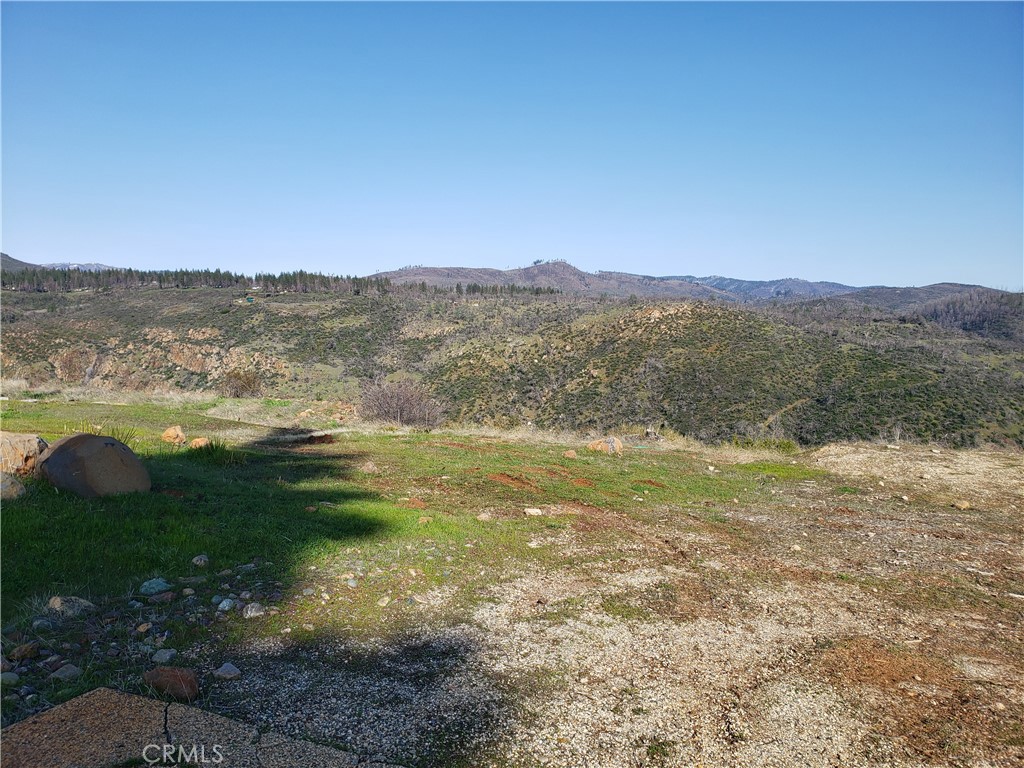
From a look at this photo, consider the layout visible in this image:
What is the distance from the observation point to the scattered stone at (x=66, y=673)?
3699 millimetres

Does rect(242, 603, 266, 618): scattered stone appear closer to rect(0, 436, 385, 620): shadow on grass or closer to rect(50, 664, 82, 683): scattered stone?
rect(0, 436, 385, 620): shadow on grass

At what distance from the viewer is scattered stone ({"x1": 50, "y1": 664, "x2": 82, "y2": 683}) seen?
370 cm

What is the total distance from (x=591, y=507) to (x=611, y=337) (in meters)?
43.4

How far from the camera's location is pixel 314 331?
202ft

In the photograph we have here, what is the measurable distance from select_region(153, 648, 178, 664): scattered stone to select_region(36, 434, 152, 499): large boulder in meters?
→ 3.59

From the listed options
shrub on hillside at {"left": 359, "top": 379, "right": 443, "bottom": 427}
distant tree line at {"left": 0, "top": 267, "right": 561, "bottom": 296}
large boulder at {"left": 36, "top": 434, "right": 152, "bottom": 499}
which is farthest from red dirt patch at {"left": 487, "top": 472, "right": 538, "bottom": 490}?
distant tree line at {"left": 0, "top": 267, "right": 561, "bottom": 296}

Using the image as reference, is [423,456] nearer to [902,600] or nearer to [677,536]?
[677,536]

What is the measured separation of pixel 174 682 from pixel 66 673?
2.56 feet

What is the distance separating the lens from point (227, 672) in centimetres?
394

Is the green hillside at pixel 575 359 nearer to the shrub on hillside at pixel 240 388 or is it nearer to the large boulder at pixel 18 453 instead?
the shrub on hillside at pixel 240 388

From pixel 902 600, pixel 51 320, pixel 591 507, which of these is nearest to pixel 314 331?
pixel 51 320

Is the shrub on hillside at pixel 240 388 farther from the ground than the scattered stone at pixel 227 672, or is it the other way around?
the scattered stone at pixel 227 672

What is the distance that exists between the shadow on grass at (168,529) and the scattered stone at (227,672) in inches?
64.4

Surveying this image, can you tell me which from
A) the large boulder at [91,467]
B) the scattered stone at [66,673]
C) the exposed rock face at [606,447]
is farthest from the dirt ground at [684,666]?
the exposed rock face at [606,447]
